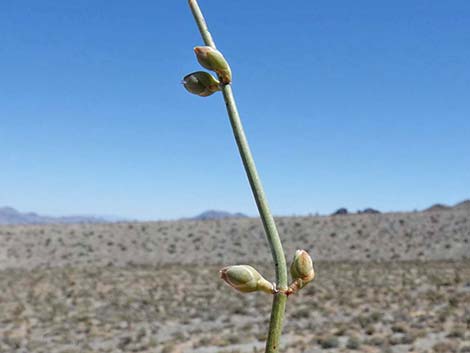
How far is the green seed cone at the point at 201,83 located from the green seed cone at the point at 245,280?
176mm

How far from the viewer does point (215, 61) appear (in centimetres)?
61

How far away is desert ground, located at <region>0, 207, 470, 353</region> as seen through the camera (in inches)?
500

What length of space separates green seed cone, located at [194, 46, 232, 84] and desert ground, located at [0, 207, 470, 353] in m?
11.3

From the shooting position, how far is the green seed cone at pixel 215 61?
605mm

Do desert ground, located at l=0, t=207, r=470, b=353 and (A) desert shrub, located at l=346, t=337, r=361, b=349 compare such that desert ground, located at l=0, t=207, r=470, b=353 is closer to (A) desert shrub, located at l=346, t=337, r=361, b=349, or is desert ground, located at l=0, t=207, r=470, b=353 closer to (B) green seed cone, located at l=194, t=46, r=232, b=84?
(A) desert shrub, located at l=346, t=337, r=361, b=349

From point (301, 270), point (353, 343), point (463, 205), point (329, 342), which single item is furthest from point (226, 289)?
point (463, 205)

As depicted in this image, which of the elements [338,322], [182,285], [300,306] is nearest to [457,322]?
[338,322]

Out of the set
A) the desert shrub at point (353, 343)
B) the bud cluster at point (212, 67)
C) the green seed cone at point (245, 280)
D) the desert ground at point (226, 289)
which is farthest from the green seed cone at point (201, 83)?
the desert shrub at point (353, 343)

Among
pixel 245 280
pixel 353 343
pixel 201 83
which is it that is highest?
pixel 201 83

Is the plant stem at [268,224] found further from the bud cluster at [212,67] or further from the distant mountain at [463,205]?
the distant mountain at [463,205]

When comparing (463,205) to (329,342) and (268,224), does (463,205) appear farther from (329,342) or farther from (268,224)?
(268,224)

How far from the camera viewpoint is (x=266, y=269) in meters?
27.5

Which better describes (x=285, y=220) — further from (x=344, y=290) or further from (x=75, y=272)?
Result: (x=344, y=290)

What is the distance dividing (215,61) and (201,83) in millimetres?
37
